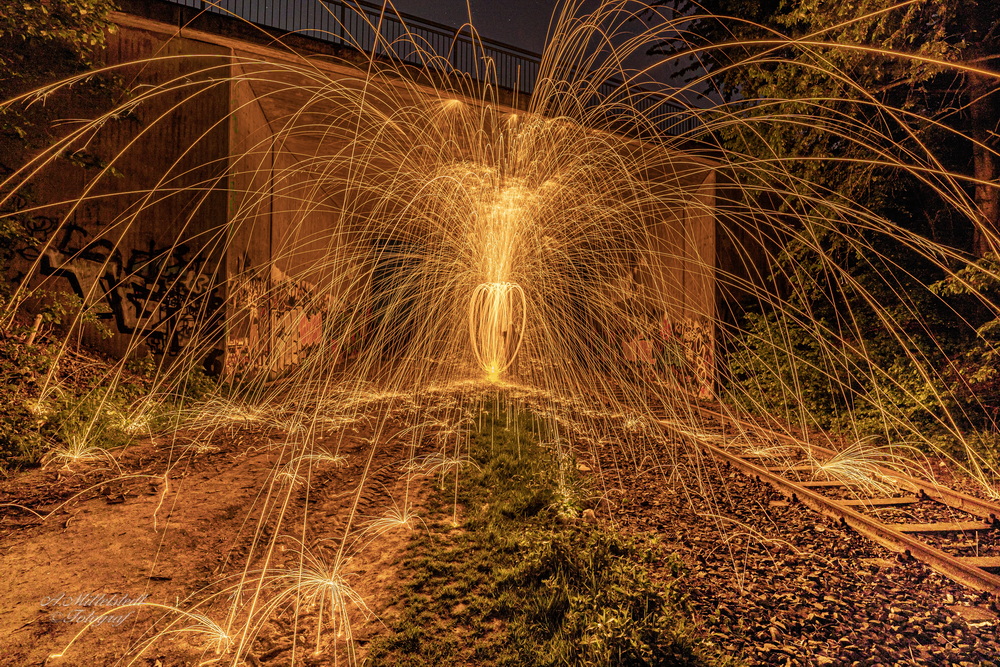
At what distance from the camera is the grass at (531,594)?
2613 millimetres

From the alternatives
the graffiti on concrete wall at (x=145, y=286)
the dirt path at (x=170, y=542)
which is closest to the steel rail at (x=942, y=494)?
the dirt path at (x=170, y=542)

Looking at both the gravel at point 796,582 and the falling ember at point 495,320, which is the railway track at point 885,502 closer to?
the gravel at point 796,582

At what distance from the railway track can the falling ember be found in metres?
3.12

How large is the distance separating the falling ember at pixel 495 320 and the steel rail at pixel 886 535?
12.9ft

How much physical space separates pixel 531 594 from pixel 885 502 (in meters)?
4.51

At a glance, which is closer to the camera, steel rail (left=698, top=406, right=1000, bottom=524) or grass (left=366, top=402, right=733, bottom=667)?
grass (left=366, top=402, right=733, bottom=667)

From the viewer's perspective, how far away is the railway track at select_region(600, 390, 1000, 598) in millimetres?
3838

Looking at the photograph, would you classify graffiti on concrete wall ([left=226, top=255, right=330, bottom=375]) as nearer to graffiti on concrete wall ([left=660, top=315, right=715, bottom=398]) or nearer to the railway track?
the railway track

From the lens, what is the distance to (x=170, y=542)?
356 cm

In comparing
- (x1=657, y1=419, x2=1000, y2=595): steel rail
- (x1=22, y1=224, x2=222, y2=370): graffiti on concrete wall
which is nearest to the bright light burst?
(x1=22, y1=224, x2=222, y2=370): graffiti on concrete wall

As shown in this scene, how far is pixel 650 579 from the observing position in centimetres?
336

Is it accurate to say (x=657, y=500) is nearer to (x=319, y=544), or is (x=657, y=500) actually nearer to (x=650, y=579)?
(x=650, y=579)

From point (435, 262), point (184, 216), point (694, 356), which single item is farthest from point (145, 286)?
point (694, 356)

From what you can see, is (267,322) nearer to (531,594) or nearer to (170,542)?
(170,542)
